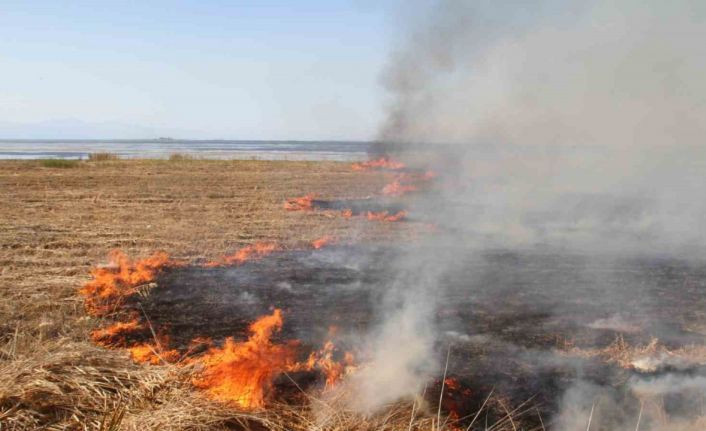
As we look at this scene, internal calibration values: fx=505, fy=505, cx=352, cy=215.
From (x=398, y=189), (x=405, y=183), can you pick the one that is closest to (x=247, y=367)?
(x=398, y=189)


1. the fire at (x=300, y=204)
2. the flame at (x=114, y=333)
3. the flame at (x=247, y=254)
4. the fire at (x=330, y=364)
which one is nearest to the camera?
the fire at (x=330, y=364)

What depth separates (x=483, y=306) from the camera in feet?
24.3

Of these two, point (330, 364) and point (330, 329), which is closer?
point (330, 364)

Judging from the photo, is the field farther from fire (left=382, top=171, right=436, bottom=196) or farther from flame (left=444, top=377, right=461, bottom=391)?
fire (left=382, top=171, right=436, bottom=196)

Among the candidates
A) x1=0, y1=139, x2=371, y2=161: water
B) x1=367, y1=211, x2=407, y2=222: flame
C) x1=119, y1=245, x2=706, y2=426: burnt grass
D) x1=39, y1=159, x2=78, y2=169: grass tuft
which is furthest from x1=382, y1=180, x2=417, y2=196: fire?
x1=39, y1=159, x2=78, y2=169: grass tuft

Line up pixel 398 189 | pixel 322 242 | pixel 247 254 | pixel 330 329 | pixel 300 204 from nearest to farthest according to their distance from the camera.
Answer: pixel 330 329 → pixel 247 254 → pixel 322 242 → pixel 300 204 → pixel 398 189

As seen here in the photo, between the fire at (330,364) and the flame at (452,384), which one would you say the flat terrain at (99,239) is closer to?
the fire at (330,364)

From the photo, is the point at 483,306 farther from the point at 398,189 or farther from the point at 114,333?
the point at 398,189

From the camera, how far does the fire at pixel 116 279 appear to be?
7.27 metres

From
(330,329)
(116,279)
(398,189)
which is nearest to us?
(330,329)

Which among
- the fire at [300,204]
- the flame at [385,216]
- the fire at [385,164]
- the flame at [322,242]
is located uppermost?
the fire at [385,164]

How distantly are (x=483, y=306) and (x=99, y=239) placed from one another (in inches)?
333

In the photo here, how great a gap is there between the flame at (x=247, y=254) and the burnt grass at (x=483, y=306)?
28 cm

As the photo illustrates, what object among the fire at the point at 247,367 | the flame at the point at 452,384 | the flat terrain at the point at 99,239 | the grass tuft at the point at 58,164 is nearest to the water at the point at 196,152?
the flat terrain at the point at 99,239
